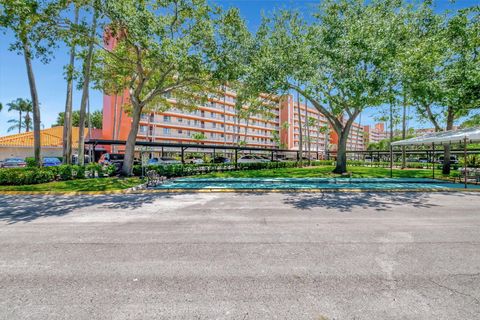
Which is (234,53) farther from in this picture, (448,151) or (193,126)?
(193,126)

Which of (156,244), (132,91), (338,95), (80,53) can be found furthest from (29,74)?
(338,95)

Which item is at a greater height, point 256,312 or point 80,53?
point 80,53

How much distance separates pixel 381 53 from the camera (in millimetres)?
11680

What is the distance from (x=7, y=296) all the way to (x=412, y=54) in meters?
17.8

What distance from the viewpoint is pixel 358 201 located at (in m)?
9.14

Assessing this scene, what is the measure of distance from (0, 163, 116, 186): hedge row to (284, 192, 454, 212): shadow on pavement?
12944 millimetres

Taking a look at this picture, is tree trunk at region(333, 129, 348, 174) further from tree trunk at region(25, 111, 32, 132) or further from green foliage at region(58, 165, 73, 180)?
tree trunk at region(25, 111, 32, 132)

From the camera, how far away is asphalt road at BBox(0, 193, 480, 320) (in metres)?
2.70

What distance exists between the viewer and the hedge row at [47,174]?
12211 millimetres

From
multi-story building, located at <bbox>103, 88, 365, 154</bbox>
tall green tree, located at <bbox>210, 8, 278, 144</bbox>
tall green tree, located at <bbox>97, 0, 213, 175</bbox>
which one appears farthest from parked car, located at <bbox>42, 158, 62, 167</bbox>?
tall green tree, located at <bbox>210, 8, 278, 144</bbox>

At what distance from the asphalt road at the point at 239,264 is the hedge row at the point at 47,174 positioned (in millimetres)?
6925

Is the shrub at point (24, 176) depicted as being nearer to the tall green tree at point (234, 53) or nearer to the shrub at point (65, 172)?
the shrub at point (65, 172)

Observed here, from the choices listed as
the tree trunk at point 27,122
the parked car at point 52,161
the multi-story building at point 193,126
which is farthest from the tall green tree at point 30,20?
the tree trunk at point 27,122

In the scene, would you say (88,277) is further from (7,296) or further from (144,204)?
(144,204)
